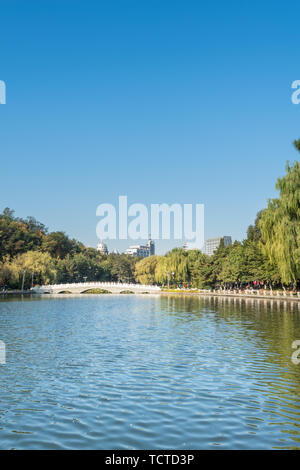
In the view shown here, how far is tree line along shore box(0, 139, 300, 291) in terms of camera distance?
34.9m

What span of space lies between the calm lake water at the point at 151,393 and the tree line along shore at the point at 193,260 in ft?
54.2

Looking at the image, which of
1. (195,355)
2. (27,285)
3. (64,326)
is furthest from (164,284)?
(195,355)

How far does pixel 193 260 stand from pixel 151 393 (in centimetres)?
7903

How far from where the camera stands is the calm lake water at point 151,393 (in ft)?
25.6

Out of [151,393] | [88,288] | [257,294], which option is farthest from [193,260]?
[151,393]

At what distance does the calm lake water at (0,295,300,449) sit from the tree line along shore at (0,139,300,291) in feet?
54.2

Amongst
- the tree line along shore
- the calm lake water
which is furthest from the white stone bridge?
the calm lake water

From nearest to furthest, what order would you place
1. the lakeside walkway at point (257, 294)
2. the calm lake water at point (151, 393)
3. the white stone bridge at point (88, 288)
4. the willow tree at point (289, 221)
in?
the calm lake water at point (151, 393) < the willow tree at point (289, 221) < the lakeside walkway at point (257, 294) < the white stone bridge at point (88, 288)

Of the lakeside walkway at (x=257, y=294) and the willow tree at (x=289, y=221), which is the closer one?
the willow tree at (x=289, y=221)

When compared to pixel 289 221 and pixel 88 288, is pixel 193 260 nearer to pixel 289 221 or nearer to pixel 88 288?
pixel 88 288

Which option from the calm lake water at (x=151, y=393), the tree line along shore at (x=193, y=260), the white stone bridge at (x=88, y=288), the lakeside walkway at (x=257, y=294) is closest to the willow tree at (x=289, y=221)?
the tree line along shore at (x=193, y=260)

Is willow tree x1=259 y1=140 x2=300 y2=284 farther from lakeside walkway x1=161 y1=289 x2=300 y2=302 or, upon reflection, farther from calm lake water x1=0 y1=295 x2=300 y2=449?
calm lake water x1=0 y1=295 x2=300 y2=449

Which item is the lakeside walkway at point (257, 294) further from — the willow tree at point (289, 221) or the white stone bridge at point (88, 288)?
the willow tree at point (289, 221)
